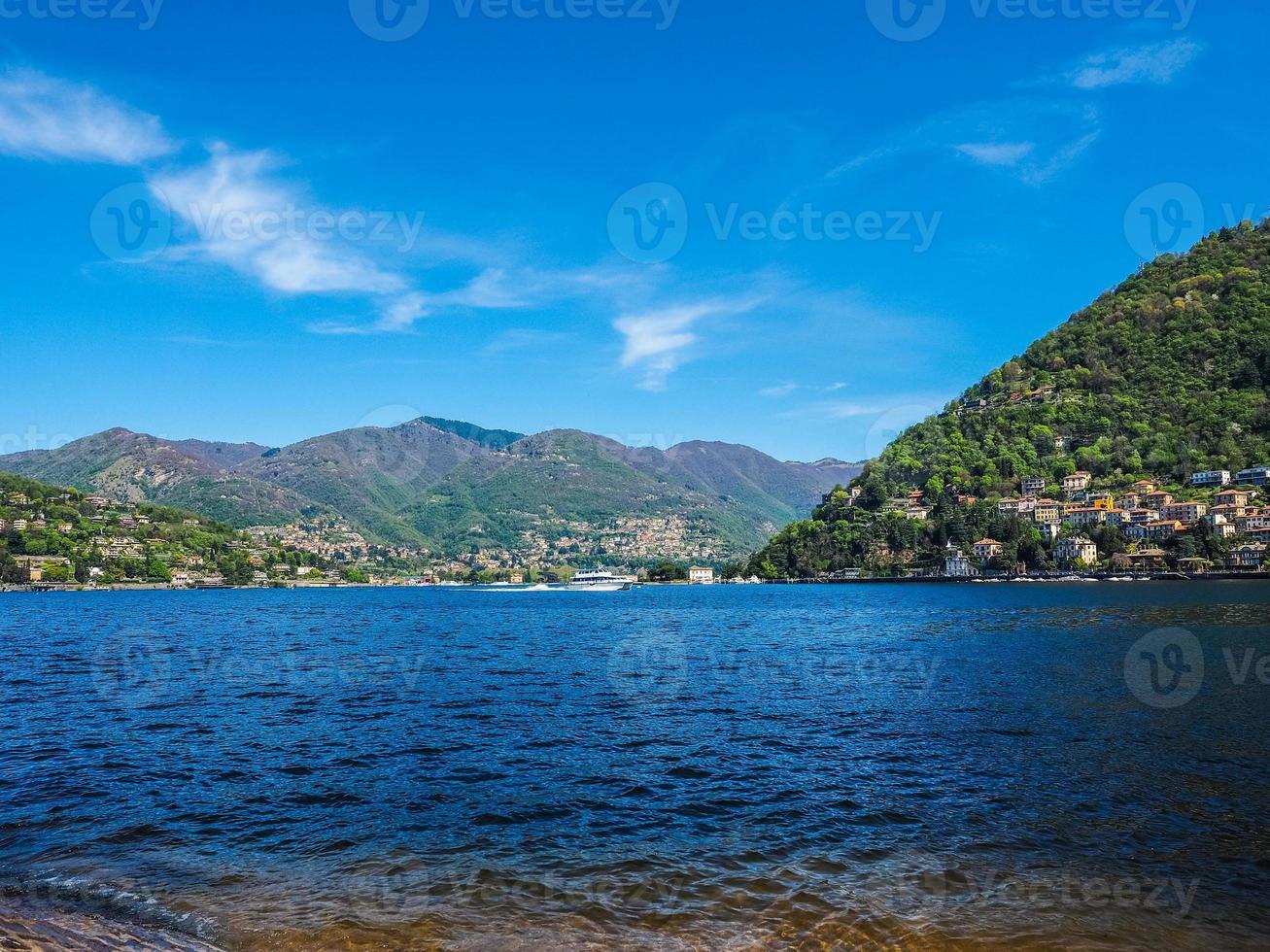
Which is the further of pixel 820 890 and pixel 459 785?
pixel 459 785

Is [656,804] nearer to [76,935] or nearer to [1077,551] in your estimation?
[76,935]

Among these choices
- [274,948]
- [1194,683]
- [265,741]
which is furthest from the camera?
[1194,683]

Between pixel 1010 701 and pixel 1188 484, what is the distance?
179 meters

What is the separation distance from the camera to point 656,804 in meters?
17.1

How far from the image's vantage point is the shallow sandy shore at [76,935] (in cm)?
1038

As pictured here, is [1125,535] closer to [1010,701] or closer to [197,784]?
[1010,701]

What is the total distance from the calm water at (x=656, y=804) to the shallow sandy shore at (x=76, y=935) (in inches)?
20.5

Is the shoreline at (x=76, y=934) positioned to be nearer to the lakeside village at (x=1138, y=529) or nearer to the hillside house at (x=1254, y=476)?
the lakeside village at (x=1138, y=529)

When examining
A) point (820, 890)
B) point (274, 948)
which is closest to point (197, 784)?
point (274, 948)

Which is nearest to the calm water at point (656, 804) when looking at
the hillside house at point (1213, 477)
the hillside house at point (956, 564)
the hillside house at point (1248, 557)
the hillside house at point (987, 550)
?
the hillside house at point (1248, 557)

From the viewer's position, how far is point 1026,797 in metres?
17.5

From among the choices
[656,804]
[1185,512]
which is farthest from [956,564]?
[656,804]

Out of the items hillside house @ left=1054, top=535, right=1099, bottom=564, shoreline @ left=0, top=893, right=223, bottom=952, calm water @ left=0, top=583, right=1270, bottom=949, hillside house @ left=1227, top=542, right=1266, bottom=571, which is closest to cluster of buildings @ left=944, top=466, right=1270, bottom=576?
hillside house @ left=1054, top=535, right=1099, bottom=564

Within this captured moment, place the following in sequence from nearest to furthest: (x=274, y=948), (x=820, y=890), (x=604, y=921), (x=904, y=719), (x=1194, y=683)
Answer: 1. (x=274, y=948)
2. (x=604, y=921)
3. (x=820, y=890)
4. (x=904, y=719)
5. (x=1194, y=683)
